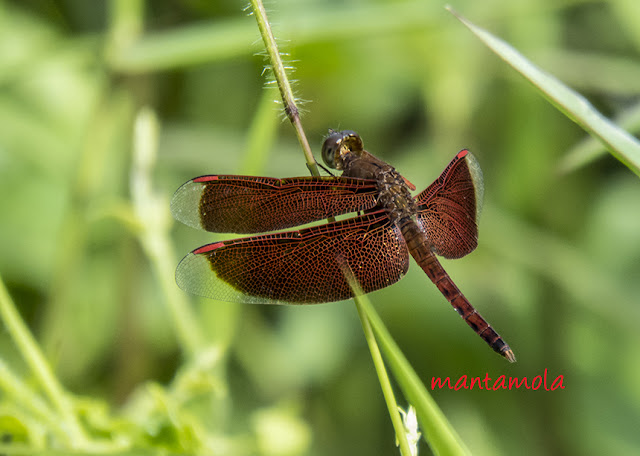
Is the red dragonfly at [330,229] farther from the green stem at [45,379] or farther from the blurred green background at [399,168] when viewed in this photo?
the blurred green background at [399,168]

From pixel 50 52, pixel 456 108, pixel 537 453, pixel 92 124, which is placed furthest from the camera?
pixel 456 108

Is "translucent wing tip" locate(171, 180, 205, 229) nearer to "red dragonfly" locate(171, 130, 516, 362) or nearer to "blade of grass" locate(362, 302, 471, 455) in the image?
"red dragonfly" locate(171, 130, 516, 362)

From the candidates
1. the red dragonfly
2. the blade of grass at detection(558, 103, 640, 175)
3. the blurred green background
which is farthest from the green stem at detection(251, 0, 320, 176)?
the blurred green background

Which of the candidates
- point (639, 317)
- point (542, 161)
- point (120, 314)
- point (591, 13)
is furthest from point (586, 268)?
point (120, 314)

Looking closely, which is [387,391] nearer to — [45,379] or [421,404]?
[421,404]

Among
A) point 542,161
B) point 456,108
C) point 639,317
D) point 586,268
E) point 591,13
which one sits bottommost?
point 639,317

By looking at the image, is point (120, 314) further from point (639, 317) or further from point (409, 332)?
point (639, 317)

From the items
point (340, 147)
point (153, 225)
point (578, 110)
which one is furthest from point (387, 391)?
point (153, 225)
